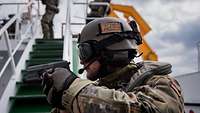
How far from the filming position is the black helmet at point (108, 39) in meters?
1.63

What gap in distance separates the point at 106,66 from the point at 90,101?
0.26m

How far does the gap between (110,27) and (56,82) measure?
0.33 metres

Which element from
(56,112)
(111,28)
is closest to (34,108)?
(56,112)

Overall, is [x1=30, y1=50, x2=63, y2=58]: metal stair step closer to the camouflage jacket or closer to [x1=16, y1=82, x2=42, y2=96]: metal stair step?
[x1=16, y1=82, x2=42, y2=96]: metal stair step

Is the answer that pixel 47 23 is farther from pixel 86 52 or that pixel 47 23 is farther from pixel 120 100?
pixel 120 100

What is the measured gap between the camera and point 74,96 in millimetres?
1443

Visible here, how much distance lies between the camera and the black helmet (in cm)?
163

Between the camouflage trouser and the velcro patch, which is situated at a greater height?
the velcro patch

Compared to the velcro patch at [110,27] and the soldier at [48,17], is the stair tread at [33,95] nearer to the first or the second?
the soldier at [48,17]

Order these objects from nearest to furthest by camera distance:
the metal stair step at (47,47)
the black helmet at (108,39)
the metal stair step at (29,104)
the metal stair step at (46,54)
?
the black helmet at (108,39) → the metal stair step at (29,104) → the metal stair step at (46,54) → the metal stair step at (47,47)

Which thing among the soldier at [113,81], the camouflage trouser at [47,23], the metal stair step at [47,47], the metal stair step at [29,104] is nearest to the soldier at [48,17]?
the camouflage trouser at [47,23]

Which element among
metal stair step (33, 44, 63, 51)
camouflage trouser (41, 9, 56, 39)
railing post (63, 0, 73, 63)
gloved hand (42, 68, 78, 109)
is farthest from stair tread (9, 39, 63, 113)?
gloved hand (42, 68, 78, 109)

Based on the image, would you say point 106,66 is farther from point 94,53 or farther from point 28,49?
point 28,49

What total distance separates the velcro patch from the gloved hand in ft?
0.82
